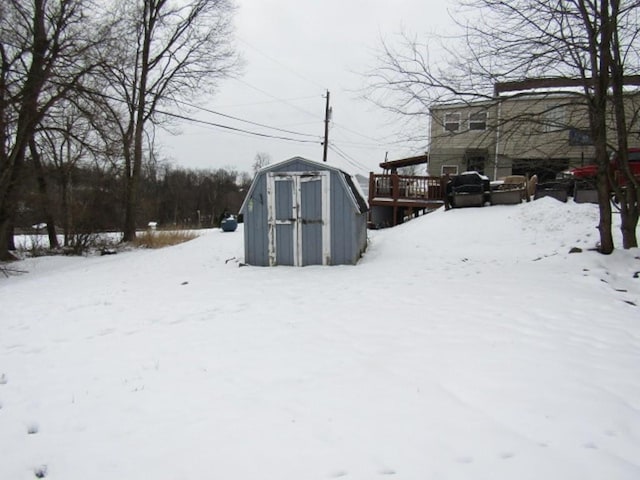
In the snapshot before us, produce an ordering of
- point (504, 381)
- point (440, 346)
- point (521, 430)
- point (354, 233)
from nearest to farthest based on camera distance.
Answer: point (521, 430)
point (504, 381)
point (440, 346)
point (354, 233)

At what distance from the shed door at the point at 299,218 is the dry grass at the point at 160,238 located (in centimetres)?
998

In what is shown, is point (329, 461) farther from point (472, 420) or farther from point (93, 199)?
point (93, 199)

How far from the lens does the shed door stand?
26.8 feet

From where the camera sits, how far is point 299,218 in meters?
8.27

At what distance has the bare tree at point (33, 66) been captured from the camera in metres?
9.58

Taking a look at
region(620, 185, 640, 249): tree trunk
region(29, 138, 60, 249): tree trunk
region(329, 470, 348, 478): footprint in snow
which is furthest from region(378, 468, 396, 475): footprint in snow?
region(29, 138, 60, 249): tree trunk

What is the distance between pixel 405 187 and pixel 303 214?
864 centimetres

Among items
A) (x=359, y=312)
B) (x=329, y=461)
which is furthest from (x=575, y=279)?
(x=329, y=461)

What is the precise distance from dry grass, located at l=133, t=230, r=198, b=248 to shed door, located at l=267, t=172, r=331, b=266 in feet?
32.7

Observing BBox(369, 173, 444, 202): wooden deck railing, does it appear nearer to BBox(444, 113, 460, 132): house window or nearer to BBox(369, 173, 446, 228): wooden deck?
BBox(369, 173, 446, 228): wooden deck

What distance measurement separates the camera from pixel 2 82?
9312 millimetres

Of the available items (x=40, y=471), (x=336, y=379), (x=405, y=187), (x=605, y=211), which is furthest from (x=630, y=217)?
(x=405, y=187)

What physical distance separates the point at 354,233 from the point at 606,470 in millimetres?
6378

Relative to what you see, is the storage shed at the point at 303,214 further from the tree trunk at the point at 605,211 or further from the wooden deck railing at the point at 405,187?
the wooden deck railing at the point at 405,187
